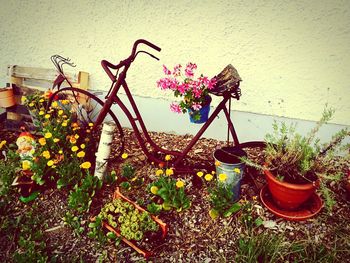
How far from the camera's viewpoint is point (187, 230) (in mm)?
2781

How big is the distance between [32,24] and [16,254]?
303 cm

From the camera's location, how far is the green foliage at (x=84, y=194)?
110 inches

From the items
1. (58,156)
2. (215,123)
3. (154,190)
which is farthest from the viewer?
(215,123)

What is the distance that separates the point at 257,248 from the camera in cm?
237

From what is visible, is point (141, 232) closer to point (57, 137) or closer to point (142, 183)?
point (142, 183)

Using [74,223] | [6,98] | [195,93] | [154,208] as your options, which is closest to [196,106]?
[195,93]

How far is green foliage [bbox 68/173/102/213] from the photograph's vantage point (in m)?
2.80

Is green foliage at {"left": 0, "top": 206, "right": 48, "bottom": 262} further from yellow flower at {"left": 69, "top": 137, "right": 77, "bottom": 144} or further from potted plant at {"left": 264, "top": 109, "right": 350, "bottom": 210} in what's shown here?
potted plant at {"left": 264, "top": 109, "right": 350, "bottom": 210}

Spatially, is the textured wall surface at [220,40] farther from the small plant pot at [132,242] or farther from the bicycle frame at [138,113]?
the small plant pot at [132,242]

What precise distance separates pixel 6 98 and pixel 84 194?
7.37ft

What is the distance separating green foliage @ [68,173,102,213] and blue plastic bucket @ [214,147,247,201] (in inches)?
49.1

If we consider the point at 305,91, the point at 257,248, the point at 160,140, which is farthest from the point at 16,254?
the point at 305,91

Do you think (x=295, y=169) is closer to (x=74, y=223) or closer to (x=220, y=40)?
(x=220, y=40)

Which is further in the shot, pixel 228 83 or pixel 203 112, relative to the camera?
pixel 203 112
